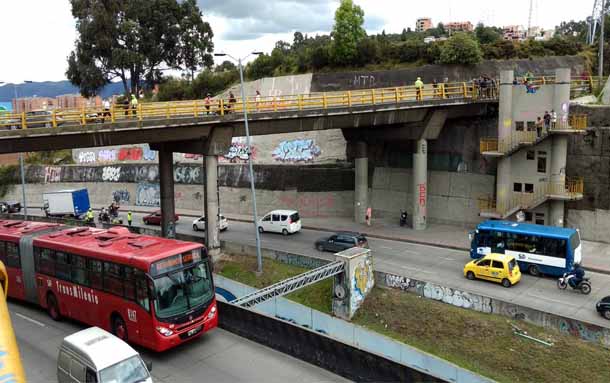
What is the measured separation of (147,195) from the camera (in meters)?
60.8

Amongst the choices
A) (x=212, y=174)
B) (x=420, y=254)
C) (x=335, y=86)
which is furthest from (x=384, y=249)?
(x=335, y=86)

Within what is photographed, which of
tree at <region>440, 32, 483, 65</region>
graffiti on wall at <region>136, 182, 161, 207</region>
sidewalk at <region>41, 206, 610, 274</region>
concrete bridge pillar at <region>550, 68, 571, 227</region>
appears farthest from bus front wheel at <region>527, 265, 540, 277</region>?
graffiti on wall at <region>136, 182, 161, 207</region>

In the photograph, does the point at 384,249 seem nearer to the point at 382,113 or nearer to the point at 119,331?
the point at 382,113

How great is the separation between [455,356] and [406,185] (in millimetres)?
24054

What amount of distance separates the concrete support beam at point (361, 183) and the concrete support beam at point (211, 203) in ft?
46.5

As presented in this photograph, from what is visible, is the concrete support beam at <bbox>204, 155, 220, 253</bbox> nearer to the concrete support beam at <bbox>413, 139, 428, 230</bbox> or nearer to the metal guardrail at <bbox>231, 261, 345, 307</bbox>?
the metal guardrail at <bbox>231, 261, 345, 307</bbox>

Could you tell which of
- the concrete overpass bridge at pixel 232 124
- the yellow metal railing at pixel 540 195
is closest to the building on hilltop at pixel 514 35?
the concrete overpass bridge at pixel 232 124

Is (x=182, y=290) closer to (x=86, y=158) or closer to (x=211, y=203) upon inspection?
(x=211, y=203)

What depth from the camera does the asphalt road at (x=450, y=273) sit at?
1000 inches

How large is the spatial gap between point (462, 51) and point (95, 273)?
45.8 metres

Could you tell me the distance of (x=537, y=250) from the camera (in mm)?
29344

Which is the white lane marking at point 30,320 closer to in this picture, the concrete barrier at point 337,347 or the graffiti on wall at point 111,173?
the concrete barrier at point 337,347

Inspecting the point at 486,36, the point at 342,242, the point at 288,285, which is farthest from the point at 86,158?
the point at 486,36

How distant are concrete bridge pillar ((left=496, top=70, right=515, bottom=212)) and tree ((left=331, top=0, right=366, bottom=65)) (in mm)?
27694
